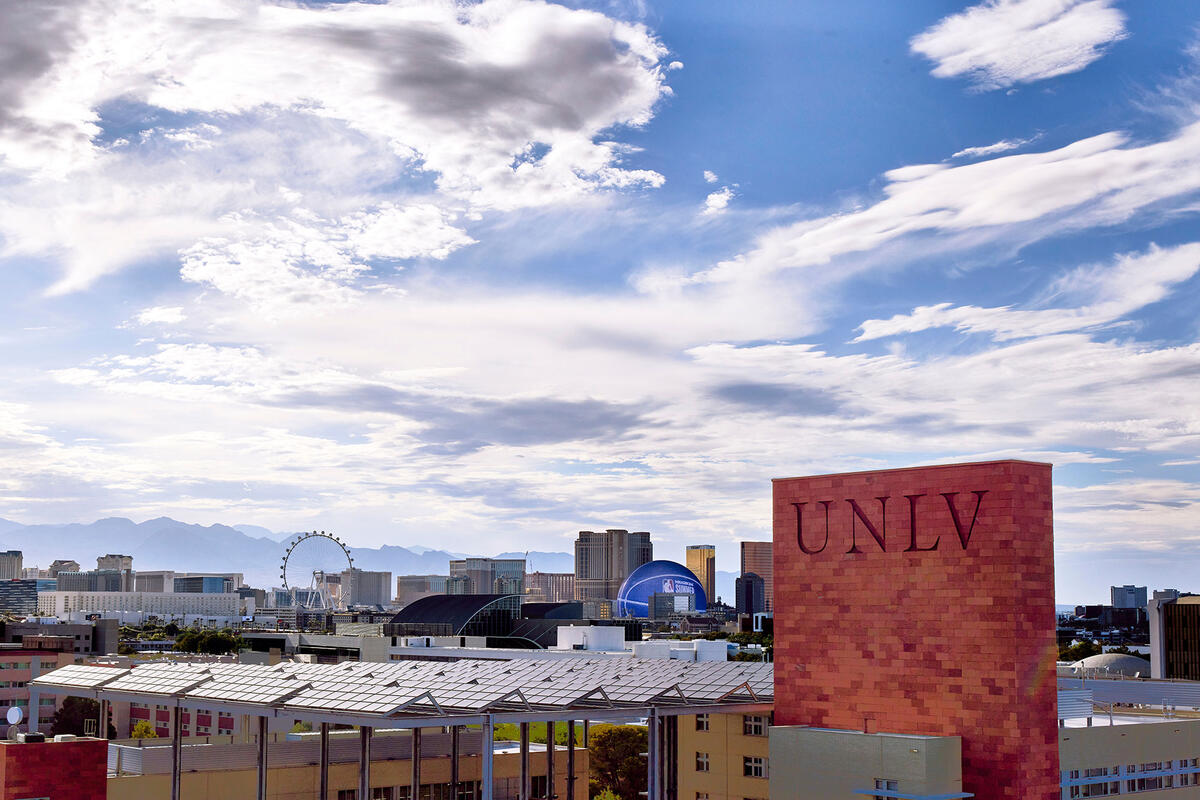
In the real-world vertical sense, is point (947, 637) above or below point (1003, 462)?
→ below

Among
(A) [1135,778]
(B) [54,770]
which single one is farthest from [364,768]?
(A) [1135,778]

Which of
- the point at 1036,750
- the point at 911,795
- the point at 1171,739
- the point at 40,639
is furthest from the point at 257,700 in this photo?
the point at 40,639

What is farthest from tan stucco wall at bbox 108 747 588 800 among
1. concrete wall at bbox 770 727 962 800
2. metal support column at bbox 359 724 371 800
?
concrete wall at bbox 770 727 962 800

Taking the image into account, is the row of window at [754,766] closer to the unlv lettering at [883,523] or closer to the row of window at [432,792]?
the unlv lettering at [883,523]

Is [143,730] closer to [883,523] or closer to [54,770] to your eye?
[54,770]

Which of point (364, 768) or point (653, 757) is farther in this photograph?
point (364, 768)

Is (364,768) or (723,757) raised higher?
(364,768)

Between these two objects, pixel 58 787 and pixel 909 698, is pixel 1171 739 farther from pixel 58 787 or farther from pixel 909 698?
pixel 58 787

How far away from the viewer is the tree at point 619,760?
3504 inches

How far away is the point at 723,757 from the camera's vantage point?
58781mm

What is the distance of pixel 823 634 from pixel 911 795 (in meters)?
8.30

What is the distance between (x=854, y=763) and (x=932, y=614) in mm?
6156

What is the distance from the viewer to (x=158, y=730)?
410 feet

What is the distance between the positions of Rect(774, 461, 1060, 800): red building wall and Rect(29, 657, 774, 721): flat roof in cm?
506
